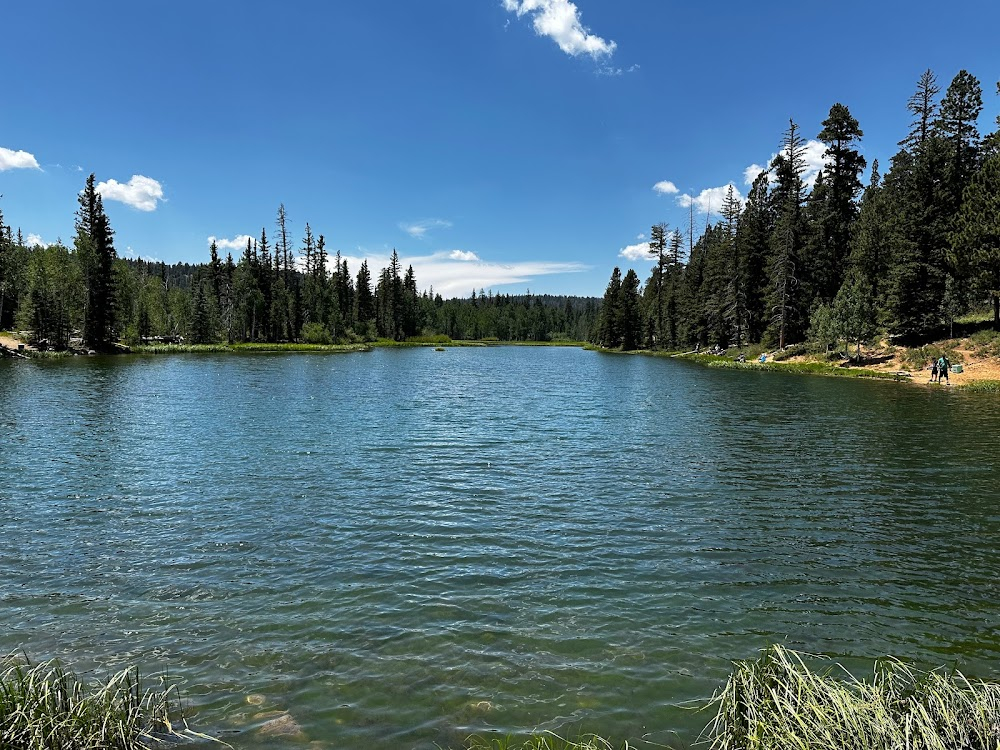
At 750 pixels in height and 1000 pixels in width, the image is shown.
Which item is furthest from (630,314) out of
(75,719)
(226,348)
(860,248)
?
(75,719)

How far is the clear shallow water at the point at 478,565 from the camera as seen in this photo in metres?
6.82

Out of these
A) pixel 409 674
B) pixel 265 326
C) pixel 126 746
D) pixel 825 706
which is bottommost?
pixel 409 674

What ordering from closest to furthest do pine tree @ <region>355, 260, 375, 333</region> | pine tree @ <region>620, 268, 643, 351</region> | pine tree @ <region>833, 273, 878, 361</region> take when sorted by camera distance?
pine tree @ <region>833, 273, 878, 361</region>, pine tree @ <region>620, 268, 643, 351</region>, pine tree @ <region>355, 260, 375, 333</region>

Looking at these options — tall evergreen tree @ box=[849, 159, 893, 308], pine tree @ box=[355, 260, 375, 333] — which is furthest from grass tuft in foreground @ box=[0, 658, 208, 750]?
pine tree @ box=[355, 260, 375, 333]

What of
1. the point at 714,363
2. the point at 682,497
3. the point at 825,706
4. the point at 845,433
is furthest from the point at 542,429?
the point at 714,363

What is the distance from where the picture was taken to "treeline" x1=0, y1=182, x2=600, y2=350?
7350cm

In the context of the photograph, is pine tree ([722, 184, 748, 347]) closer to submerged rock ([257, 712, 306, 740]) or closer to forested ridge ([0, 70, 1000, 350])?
forested ridge ([0, 70, 1000, 350])

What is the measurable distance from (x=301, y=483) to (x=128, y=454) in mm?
7317

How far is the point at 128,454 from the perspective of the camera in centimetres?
1866

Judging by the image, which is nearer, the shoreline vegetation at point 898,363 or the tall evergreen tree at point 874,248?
the shoreline vegetation at point 898,363

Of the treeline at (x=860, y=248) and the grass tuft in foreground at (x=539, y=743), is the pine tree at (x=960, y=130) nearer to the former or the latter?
the treeline at (x=860, y=248)

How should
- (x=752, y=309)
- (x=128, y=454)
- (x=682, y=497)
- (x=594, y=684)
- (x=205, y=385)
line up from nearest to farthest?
(x=594, y=684), (x=682, y=497), (x=128, y=454), (x=205, y=385), (x=752, y=309)

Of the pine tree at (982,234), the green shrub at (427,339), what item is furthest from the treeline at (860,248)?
the green shrub at (427,339)

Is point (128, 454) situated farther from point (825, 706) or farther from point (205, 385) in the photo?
point (205, 385)
